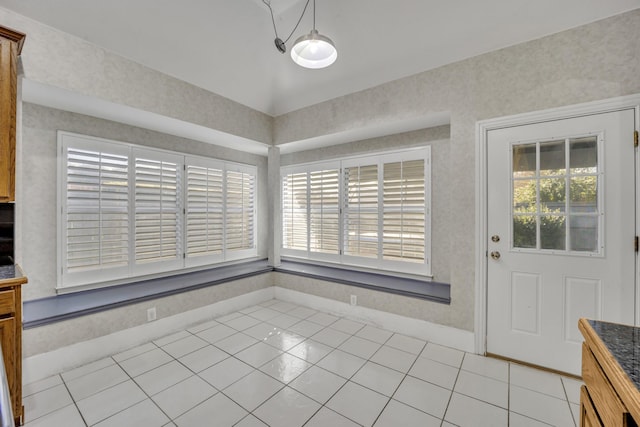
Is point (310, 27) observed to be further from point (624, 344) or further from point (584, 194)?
point (624, 344)

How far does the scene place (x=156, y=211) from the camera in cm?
344

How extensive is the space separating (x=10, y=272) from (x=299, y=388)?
213cm

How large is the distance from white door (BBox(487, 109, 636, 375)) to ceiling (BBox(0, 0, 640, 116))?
85 cm

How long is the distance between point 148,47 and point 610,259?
431 centimetres

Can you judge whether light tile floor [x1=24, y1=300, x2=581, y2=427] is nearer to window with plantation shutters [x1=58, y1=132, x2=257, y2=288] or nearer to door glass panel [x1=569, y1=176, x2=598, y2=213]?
window with plantation shutters [x1=58, y1=132, x2=257, y2=288]

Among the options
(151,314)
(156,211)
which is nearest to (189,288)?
(151,314)

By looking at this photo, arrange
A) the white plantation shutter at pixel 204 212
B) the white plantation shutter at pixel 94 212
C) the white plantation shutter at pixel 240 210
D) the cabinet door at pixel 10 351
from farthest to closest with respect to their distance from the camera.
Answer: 1. the white plantation shutter at pixel 240 210
2. the white plantation shutter at pixel 204 212
3. the white plantation shutter at pixel 94 212
4. the cabinet door at pixel 10 351

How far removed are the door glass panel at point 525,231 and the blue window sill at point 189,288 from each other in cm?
84

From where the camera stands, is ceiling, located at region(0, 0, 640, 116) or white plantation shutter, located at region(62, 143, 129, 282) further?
white plantation shutter, located at region(62, 143, 129, 282)

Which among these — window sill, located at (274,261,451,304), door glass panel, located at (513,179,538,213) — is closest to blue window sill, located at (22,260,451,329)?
window sill, located at (274,261,451,304)

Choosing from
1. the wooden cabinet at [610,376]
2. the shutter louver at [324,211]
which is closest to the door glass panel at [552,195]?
the wooden cabinet at [610,376]

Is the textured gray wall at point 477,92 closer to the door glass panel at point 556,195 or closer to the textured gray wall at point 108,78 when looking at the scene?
the door glass panel at point 556,195

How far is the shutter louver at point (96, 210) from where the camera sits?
2.80 m

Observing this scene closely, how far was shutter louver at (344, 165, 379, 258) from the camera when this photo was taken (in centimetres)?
384
